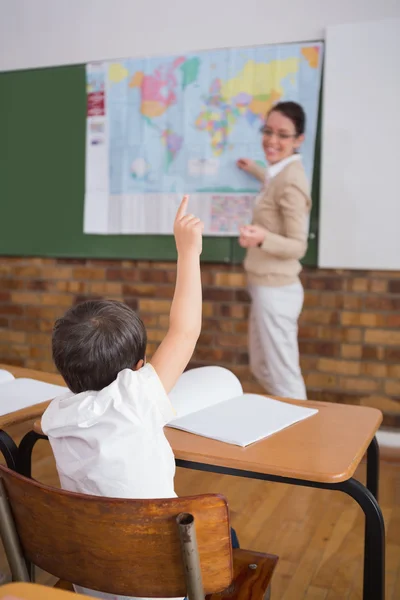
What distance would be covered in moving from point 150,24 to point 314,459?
2731mm

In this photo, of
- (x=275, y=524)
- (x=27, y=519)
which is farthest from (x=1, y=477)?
(x=275, y=524)

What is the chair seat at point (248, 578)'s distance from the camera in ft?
3.75

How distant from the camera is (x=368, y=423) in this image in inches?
51.9

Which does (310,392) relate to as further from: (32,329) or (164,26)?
(164,26)

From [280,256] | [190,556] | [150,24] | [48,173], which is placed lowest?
[190,556]

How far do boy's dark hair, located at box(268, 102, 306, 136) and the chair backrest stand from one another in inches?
86.4

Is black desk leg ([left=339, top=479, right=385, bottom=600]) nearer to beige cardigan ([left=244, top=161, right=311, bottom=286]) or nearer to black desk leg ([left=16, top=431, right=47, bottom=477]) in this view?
black desk leg ([left=16, top=431, right=47, bottom=477])

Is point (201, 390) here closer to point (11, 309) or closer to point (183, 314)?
point (183, 314)

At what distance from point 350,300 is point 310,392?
493mm

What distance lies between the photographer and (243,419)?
133 centimetres

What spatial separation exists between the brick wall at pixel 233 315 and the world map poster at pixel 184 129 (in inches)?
10.6

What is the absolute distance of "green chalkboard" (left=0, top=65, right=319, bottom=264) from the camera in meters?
3.42

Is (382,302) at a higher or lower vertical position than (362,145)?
lower

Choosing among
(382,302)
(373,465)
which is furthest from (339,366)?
(373,465)
